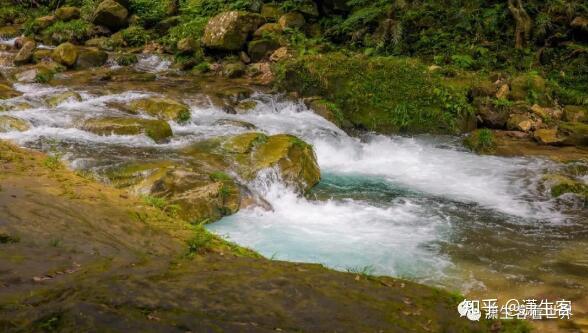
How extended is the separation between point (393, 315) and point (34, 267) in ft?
7.11

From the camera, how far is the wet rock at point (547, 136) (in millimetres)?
10391

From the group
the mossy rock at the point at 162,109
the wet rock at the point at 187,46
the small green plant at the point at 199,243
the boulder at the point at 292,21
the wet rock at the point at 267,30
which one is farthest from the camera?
the boulder at the point at 292,21

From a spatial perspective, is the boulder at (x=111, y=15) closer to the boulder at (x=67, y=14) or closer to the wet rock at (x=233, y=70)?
the boulder at (x=67, y=14)

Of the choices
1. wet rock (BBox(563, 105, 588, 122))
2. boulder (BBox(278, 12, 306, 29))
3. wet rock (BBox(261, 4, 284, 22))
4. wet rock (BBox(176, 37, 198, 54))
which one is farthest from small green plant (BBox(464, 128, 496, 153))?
wet rock (BBox(176, 37, 198, 54))

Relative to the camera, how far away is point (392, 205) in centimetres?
760

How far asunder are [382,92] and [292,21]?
6.05 m

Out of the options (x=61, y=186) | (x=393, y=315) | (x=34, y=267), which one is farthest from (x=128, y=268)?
(x=61, y=186)

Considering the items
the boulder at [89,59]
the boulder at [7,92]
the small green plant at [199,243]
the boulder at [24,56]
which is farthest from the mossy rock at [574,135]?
the boulder at [24,56]

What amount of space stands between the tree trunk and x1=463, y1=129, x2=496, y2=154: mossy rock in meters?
5.41

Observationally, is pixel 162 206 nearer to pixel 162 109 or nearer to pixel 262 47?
pixel 162 109

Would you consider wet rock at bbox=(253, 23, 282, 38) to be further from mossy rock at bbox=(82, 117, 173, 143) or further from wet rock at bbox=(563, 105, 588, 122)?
wet rock at bbox=(563, 105, 588, 122)

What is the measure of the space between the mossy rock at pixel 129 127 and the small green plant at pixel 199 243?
491 cm

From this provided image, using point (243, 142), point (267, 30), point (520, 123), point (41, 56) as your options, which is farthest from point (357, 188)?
point (41, 56)

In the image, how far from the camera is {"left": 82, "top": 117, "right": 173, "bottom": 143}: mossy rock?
29.0ft
